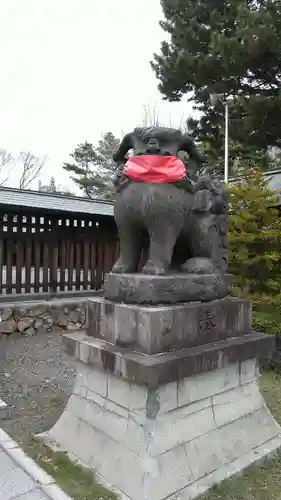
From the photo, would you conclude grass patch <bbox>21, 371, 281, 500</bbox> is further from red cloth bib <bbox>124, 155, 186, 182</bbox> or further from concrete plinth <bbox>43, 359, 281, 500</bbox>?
red cloth bib <bbox>124, 155, 186, 182</bbox>

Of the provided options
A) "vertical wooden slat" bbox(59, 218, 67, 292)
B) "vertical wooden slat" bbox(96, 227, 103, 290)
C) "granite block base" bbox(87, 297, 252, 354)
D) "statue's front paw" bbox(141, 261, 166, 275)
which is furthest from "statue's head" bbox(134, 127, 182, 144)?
"vertical wooden slat" bbox(96, 227, 103, 290)

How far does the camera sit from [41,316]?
7.96 m

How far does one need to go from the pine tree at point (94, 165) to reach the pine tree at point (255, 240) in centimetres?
2099

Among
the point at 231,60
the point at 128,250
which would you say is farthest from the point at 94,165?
the point at 128,250

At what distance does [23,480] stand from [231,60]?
1040 centimetres

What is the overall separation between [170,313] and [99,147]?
3107 centimetres

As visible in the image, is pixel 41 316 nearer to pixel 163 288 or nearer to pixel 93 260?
pixel 93 260

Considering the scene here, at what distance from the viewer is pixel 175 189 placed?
3018mm

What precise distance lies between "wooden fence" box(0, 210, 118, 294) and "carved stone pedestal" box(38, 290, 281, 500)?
16.1 feet

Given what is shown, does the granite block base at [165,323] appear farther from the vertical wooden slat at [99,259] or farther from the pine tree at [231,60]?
the pine tree at [231,60]

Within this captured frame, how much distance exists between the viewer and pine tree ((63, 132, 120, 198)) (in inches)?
1089

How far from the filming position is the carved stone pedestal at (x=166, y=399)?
8.50 ft

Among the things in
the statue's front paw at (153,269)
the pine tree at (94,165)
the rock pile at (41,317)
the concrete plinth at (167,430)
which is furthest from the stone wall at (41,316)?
the pine tree at (94,165)

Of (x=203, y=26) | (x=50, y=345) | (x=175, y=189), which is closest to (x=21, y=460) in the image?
(x=175, y=189)
